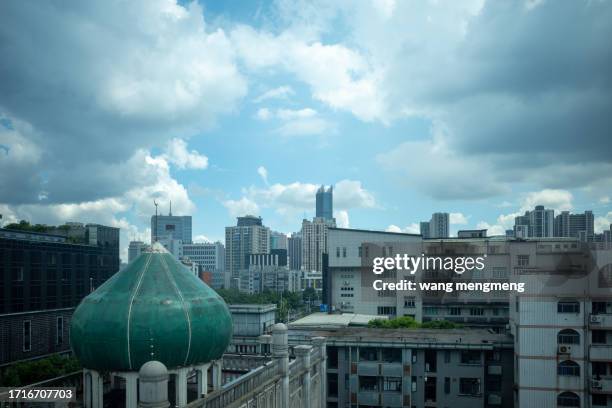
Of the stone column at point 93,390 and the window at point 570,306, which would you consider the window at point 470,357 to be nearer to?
the window at point 570,306

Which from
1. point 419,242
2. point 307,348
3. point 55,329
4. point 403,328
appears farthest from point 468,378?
point 55,329

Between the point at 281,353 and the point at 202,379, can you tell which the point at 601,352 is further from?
the point at 202,379

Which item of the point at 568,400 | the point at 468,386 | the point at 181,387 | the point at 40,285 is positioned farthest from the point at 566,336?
the point at 40,285

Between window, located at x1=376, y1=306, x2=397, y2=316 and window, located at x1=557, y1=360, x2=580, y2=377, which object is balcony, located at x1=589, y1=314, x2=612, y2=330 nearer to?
window, located at x1=557, y1=360, x2=580, y2=377

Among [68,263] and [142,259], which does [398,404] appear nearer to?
[142,259]

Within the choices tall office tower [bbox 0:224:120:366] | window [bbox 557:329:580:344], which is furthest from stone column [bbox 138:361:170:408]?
tall office tower [bbox 0:224:120:366]
